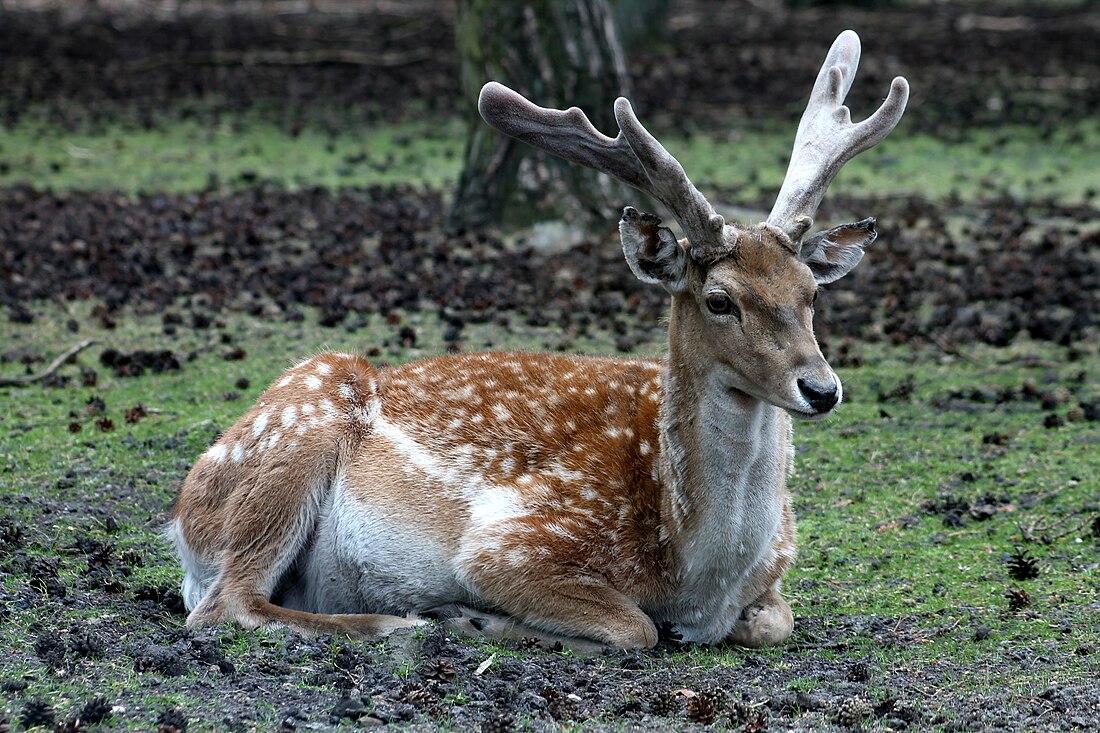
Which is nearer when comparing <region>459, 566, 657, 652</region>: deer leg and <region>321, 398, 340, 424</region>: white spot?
<region>459, 566, 657, 652</region>: deer leg

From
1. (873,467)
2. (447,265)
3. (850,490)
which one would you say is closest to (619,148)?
(850,490)

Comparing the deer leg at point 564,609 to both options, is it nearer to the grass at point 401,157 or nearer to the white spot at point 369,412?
the white spot at point 369,412

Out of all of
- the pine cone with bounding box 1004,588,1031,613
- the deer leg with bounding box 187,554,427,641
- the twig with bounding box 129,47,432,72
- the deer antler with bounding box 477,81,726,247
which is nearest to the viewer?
the deer antler with bounding box 477,81,726,247

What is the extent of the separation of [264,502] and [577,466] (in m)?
1.30

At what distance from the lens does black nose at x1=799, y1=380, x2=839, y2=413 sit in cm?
478

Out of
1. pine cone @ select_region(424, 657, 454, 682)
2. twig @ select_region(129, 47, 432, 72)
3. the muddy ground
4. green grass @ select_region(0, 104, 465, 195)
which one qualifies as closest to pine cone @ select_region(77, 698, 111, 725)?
the muddy ground

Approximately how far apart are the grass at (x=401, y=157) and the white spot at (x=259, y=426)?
868 centimetres

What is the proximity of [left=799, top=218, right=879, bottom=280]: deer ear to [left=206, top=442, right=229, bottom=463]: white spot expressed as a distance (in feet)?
8.32

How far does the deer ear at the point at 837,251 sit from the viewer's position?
17.8 ft

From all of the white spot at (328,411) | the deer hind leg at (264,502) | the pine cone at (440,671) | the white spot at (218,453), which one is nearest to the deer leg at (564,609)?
the deer hind leg at (264,502)

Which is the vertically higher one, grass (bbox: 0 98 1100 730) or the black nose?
the black nose

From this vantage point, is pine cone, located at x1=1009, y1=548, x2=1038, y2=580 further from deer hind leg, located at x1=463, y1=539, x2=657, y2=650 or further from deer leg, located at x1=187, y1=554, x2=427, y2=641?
deer leg, located at x1=187, y1=554, x2=427, y2=641

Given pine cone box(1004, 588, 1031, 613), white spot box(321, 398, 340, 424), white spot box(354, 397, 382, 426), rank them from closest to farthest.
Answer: pine cone box(1004, 588, 1031, 613) → white spot box(321, 398, 340, 424) → white spot box(354, 397, 382, 426)

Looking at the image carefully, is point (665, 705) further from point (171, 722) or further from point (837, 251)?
point (837, 251)
